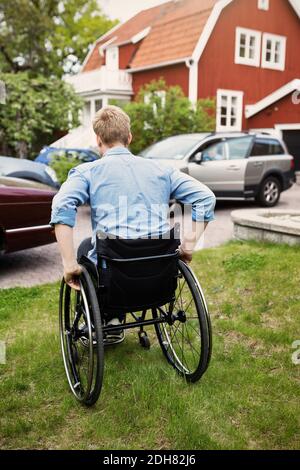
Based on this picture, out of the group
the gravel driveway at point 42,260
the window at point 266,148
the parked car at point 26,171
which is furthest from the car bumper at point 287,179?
the parked car at point 26,171

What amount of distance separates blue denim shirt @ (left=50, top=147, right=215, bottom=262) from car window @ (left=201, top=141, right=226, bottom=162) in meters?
7.65

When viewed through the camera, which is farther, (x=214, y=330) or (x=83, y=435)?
(x=214, y=330)

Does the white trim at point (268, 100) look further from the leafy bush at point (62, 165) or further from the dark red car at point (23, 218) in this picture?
the dark red car at point (23, 218)

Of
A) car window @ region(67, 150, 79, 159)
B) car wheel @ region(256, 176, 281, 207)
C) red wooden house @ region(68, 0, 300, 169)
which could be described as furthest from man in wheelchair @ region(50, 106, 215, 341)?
red wooden house @ region(68, 0, 300, 169)

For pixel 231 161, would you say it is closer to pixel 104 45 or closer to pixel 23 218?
pixel 23 218

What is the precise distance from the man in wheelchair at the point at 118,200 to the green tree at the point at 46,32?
20940 millimetres

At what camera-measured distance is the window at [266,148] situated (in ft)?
36.2

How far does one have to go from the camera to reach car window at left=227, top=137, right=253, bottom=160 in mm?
10703

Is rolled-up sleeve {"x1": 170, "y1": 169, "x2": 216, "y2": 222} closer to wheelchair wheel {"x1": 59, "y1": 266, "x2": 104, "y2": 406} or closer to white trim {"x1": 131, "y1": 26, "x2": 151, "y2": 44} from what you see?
wheelchair wheel {"x1": 59, "y1": 266, "x2": 104, "y2": 406}

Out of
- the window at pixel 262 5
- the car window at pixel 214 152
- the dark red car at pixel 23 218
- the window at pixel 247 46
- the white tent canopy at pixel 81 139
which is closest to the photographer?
the dark red car at pixel 23 218

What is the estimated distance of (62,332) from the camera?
3328mm

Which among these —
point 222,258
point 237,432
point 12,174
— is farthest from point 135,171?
point 12,174
